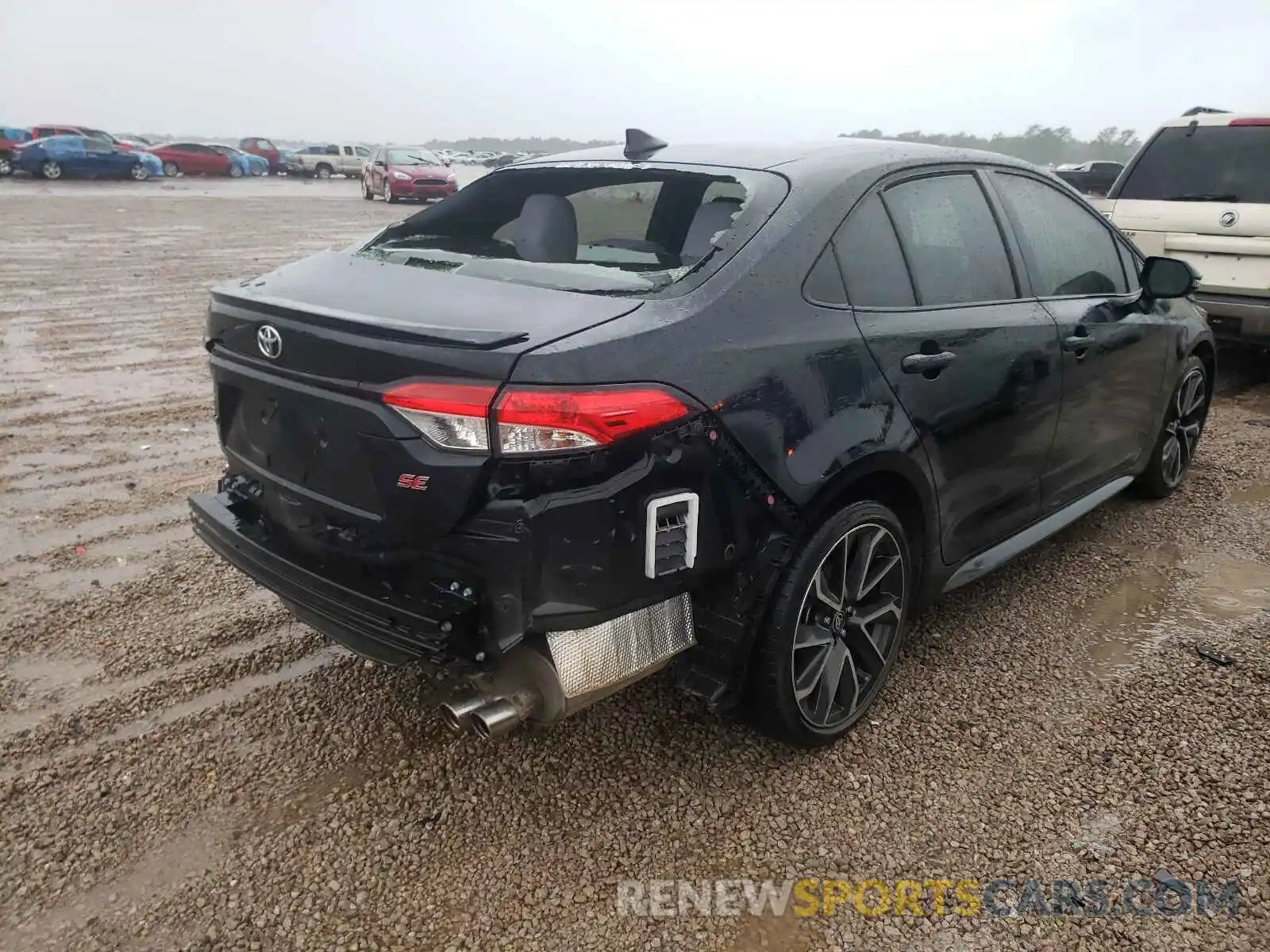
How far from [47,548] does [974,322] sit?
12.8ft

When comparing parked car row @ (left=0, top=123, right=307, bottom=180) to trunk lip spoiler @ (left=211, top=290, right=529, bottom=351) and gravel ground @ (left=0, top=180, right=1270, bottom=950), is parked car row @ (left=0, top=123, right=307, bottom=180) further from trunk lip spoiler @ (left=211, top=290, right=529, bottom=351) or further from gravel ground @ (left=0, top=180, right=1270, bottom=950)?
trunk lip spoiler @ (left=211, top=290, right=529, bottom=351)

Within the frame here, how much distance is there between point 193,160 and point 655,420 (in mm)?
44087

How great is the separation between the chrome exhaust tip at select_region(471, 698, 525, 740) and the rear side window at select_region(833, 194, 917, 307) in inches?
57.3

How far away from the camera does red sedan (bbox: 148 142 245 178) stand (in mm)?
38688

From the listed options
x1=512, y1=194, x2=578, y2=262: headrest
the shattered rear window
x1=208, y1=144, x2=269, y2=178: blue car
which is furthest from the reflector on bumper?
x1=208, y1=144, x2=269, y2=178: blue car

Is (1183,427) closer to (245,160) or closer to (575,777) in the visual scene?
(575,777)

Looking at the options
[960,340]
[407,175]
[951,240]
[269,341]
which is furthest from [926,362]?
[407,175]

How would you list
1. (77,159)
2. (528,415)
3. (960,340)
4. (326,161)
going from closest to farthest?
1. (528,415)
2. (960,340)
3. (77,159)
4. (326,161)

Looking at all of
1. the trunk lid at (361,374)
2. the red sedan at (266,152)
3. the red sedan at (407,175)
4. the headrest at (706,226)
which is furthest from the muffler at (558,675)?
the red sedan at (266,152)

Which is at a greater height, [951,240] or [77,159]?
[951,240]

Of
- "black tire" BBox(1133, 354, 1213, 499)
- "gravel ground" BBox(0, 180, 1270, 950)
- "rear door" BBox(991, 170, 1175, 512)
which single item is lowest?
"gravel ground" BBox(0, 180, 1270, 950)

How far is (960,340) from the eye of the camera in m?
2.89

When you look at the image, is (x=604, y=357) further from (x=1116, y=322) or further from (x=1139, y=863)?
(x=1116, y=322)

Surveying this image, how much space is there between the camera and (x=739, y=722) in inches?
114
